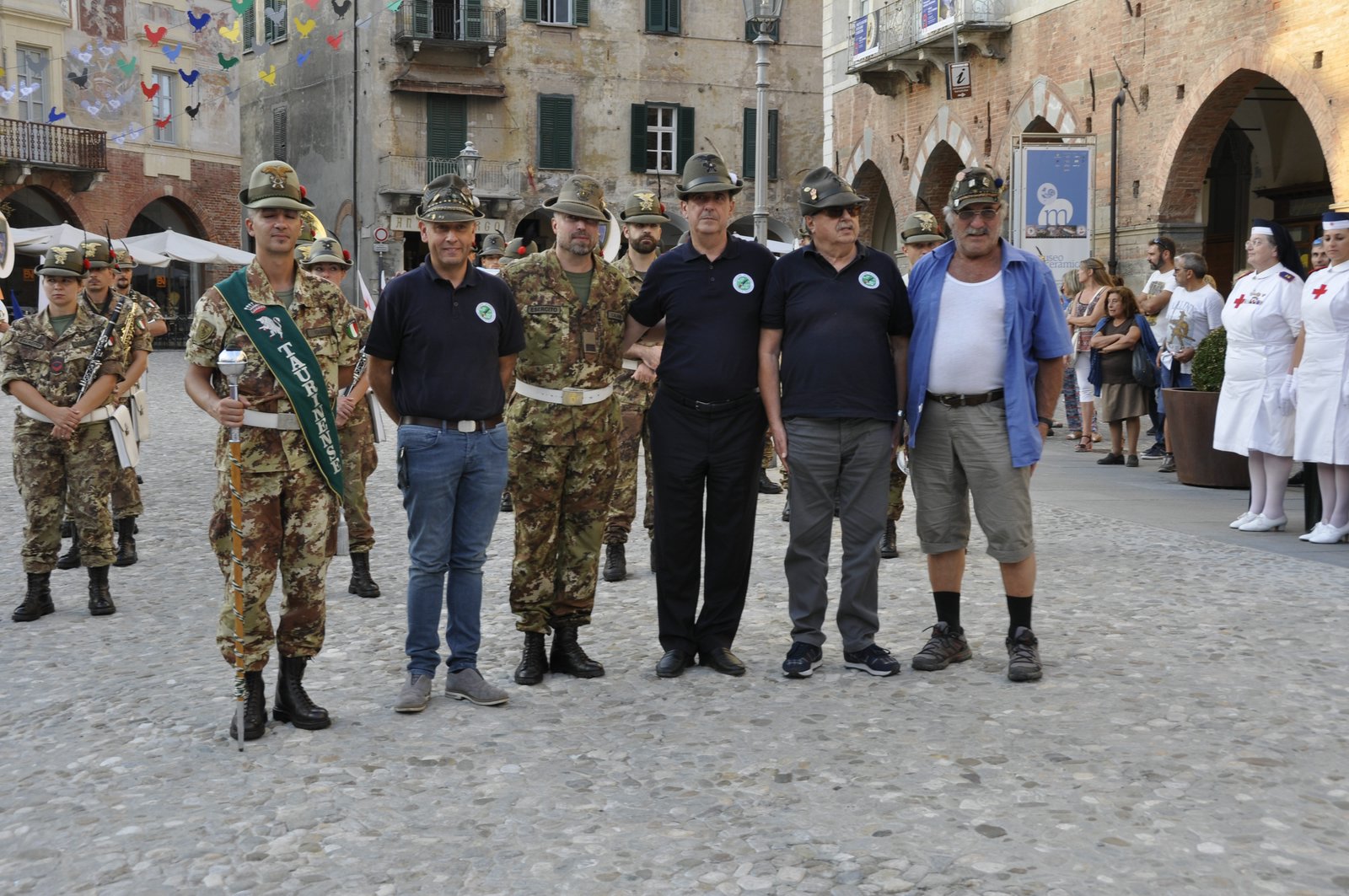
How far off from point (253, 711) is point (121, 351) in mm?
3656

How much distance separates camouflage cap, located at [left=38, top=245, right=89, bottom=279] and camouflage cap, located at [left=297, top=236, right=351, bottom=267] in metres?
1.21

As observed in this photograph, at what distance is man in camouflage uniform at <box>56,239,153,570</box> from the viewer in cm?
866

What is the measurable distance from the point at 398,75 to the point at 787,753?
37774 mm

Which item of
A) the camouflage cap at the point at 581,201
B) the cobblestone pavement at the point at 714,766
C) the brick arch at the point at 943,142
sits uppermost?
the brick arch at the point at 943,142

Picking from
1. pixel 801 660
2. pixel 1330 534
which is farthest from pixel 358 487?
pixel 1330 534

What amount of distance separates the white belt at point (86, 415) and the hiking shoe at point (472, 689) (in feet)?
10.6

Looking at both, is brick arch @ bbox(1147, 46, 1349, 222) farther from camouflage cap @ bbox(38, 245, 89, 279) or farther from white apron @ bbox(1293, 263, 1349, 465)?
camouflage cap @ bbox(38, 245, 89, 279)

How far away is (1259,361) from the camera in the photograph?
428 inches

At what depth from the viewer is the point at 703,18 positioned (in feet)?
141

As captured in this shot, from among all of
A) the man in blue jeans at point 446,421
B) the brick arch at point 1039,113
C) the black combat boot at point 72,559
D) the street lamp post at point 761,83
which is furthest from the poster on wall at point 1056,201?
the man in blue jeans at point 446,421

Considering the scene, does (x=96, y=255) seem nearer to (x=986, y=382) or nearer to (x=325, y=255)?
(x=325, y=255)

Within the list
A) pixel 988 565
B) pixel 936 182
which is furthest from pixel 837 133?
pixel 988 565

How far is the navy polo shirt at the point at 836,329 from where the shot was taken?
251 inches

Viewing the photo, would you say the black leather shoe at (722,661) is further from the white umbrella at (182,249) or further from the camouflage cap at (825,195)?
the white umbrella at (182,249)
